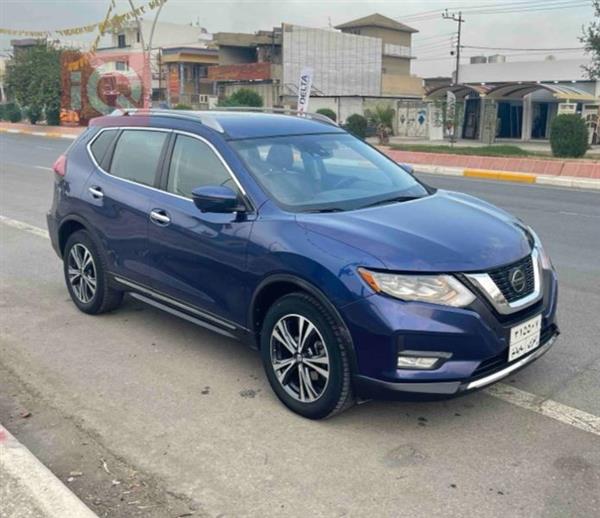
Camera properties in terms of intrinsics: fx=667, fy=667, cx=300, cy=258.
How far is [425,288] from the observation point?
3365 millimetres

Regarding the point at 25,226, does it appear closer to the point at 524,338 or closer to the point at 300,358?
the point at 300,358

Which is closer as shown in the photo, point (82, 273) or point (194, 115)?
point (194, 115)

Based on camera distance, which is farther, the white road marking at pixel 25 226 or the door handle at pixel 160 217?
the white road marking at pixel 25 226

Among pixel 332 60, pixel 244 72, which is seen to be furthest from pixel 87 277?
pixel 332 60

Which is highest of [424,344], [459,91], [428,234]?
[459,91]

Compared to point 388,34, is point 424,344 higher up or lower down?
lower down

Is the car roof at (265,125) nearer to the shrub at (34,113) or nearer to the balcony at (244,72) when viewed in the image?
the shrub at (34,113)

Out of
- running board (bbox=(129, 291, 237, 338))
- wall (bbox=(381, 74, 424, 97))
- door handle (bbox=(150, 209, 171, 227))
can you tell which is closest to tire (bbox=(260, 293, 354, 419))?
running board (bbox=(129, 291, 237, 338))

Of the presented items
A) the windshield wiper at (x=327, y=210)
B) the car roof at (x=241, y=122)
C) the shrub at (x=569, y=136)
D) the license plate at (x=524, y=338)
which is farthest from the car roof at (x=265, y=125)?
the shrub at (x=569, y=136)

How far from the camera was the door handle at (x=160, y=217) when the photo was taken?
15.0 feet

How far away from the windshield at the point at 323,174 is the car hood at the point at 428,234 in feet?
0.74

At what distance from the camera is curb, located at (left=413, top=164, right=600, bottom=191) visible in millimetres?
16062

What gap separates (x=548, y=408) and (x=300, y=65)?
5301cm

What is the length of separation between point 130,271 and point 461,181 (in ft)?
44.2
